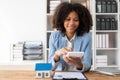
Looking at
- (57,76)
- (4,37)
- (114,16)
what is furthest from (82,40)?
(4,37)

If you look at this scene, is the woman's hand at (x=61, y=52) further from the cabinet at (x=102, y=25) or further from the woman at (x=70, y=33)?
the cabinet at (x=102, y=25)

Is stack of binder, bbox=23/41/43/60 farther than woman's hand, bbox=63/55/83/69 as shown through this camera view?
Yes

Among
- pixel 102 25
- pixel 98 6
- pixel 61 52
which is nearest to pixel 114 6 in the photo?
pixel 98 6

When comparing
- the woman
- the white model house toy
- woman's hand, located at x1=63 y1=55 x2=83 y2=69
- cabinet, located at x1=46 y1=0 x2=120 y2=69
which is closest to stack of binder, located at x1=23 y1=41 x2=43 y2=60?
cabinet, located at x1=46 y1=0 x2=120 y2=69

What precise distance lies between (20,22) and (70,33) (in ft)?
6.55

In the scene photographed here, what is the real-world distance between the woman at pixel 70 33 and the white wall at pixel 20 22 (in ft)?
5.88

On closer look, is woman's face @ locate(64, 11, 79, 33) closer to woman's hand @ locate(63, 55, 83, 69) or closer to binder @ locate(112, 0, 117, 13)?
woman's hand @ locate(63, 55, 83, 69)

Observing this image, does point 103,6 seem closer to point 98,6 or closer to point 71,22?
point 98,6

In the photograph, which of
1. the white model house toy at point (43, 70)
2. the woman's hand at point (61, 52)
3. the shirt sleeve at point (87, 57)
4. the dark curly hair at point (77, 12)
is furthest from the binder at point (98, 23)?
the white model house toy at point (43, 70)

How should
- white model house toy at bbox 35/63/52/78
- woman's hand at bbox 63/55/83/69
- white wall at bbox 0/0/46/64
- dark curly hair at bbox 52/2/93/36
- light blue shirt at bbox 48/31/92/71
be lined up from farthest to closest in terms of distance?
white wall at bbox 0/0/46/64
dark curly hair at bbox 52/2/93/36
light blue shirt at bbox 48/31/92/71
woman's hand at bbox 63/55/83/69
white model house toy at bbox 35/63/52/78

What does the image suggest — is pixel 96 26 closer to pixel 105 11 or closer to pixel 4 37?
pixel 105 11

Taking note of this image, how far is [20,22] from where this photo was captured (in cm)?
385

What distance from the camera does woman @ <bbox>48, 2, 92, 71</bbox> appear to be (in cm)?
191

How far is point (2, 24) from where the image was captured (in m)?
3.85
